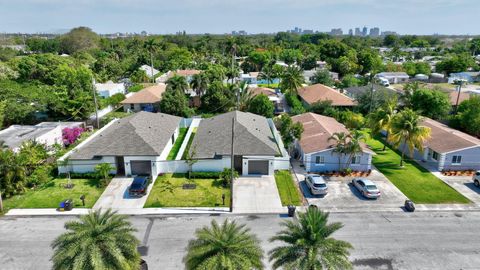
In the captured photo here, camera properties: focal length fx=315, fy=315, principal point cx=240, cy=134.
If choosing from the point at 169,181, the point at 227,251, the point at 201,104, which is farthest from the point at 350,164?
the point at 201,104

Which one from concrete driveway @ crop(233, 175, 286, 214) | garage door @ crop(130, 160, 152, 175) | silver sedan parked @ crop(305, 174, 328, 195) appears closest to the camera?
concrete driveway @ crop(233, 175, 286, 214)

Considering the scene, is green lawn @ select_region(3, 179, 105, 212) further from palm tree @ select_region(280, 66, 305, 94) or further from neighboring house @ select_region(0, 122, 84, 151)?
palm tree @ select_region(280, 66, 305, 94)

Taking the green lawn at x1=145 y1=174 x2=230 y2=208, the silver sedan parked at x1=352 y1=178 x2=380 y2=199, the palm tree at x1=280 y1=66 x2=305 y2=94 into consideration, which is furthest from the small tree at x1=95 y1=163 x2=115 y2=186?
the palm tree at x1=280 y1=66 x2=305 y2=94

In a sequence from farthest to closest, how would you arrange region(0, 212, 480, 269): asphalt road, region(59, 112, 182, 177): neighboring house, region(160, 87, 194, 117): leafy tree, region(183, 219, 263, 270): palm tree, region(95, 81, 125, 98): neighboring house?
region(95, 81, 125, 98): neighboring house → region(160, 87, 194, 117): leafy tree → region(59, 112, 182, 177): neighboring house → region(0, 212, 480, 269): asphalt road → region(183, 219, 263, 270): palm tree

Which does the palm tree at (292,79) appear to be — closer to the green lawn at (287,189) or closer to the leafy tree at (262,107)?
the leafy tree at (262,107)

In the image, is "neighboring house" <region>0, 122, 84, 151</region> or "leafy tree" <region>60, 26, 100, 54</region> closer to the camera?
"neighboring house" <region>0, 122, 84, 151</region>

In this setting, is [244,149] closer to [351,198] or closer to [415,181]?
[351,198]

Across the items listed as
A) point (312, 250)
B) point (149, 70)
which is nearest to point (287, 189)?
point (312, 250)
